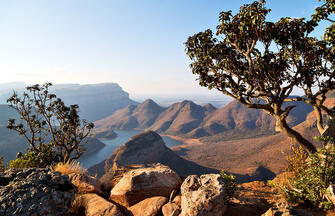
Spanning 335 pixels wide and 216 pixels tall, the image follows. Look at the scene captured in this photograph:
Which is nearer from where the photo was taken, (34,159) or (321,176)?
(321,176)

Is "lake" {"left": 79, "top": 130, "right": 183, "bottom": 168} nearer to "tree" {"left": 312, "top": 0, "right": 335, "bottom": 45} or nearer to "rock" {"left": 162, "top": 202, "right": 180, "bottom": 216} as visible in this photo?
"rock" {"left": 162, "top": 202, "right": 180, "bottom": 216}

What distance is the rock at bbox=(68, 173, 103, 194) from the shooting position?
7559 mm

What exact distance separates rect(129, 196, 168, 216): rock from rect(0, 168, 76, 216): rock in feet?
7.94

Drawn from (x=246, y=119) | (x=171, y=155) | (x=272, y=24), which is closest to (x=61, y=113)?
(x=272, y=24)

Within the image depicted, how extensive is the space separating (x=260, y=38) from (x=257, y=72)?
2.03 m

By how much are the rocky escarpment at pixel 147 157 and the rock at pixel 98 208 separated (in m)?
83.7

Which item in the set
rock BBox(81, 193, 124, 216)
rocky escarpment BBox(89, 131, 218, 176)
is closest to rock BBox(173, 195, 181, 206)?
rock BBox(81, 193, 124, 216)

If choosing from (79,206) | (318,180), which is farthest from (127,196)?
(318,180)

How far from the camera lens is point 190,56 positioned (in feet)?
36.3

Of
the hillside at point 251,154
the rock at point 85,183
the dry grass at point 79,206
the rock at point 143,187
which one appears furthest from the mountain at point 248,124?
the dry grass at point 79,206

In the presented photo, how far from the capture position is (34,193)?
4.73m

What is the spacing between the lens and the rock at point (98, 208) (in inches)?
229

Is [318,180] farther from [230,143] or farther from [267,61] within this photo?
[230,143]

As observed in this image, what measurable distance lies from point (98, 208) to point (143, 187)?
205 cm
